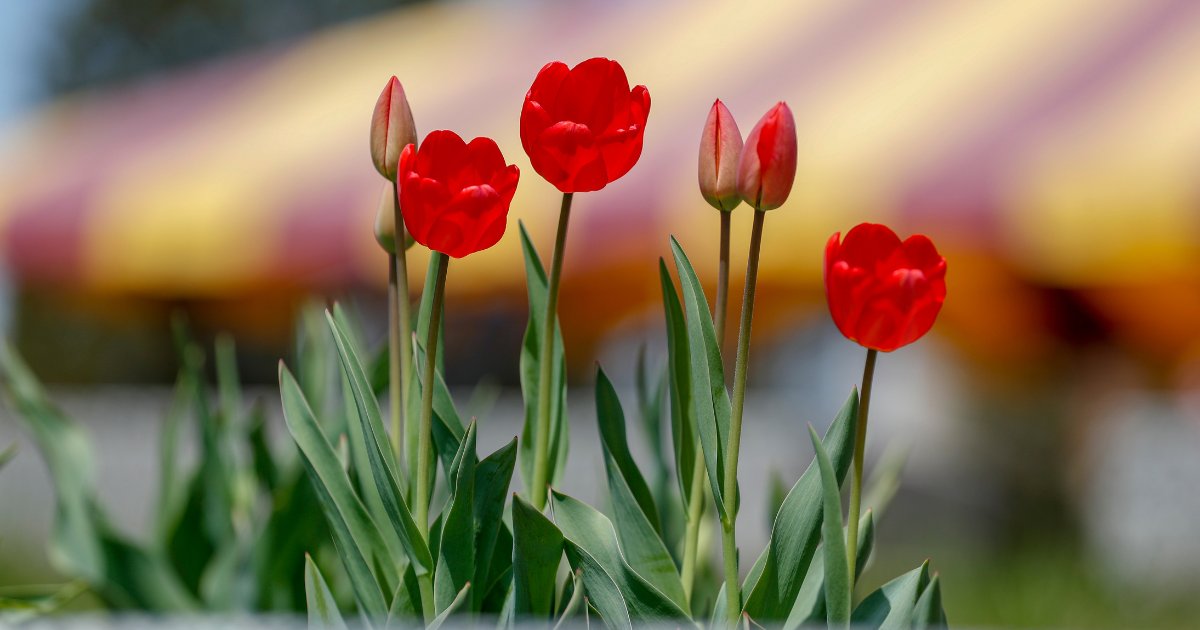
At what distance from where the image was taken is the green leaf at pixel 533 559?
41 cm

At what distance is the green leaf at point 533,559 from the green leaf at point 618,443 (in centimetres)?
7

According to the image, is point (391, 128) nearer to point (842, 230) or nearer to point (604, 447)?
point (604, 447)

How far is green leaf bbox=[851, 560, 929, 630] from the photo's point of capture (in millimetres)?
417

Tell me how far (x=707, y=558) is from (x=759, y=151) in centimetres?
34

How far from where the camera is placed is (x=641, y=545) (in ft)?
1.52

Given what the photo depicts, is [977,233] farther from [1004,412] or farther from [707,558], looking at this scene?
[707,558]

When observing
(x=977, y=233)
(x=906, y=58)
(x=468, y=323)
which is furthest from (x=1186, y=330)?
(x=468, y=323)

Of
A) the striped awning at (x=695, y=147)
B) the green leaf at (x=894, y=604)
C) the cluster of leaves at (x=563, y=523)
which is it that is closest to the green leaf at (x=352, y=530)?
the cluster of leaves at (x=563, y=523)

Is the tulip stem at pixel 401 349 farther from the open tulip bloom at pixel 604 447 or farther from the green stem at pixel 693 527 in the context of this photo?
the green stem at pixel 693 527

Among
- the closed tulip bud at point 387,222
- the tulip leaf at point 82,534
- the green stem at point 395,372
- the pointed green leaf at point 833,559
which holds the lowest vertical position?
the tulip leaf at point 82,534

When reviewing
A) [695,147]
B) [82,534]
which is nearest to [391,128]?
[82,534]

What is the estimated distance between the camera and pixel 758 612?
1.38 feet

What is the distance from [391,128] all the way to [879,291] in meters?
0.21

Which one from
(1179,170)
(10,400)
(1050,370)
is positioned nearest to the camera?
(10,400)
